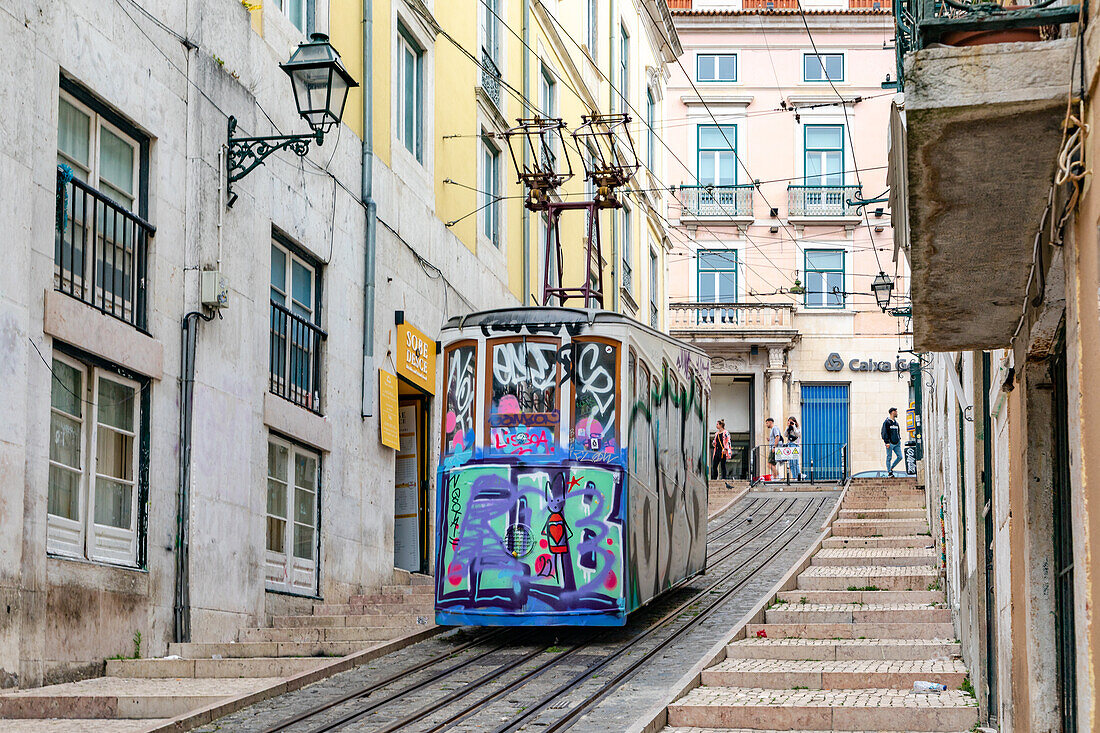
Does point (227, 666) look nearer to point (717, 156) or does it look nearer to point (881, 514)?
point (881, 514)

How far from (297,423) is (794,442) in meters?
25.8

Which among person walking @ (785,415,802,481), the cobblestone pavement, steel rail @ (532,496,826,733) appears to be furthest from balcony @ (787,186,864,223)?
the cobblestone pavement

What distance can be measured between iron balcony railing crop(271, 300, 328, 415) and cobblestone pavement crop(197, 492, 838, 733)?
334cm

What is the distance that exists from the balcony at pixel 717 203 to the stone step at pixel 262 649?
113ft

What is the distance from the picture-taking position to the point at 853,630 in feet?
46.3

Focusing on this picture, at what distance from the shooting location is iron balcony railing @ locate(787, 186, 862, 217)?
153 ft

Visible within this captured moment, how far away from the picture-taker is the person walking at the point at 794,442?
132ft

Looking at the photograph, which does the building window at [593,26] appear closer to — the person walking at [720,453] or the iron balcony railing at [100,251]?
the person walking at [720,453]

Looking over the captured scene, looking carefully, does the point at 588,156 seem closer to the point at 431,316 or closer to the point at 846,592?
the point at 431,316

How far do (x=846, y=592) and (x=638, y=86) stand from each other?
2558cm

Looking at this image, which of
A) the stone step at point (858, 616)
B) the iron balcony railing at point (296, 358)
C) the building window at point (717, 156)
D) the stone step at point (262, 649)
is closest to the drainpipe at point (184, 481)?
the stone step at point (262, 649)

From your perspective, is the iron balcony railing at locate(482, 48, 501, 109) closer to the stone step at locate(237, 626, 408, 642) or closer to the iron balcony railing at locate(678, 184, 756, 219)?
the stone step at locate(237, 626, 408, 642)

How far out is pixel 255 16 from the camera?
52.5 feet

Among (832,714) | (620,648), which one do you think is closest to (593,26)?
(620,648)
